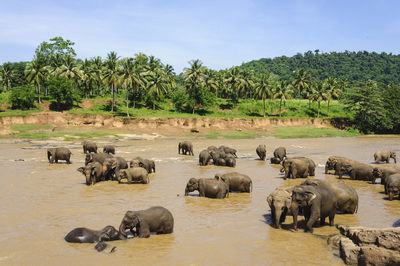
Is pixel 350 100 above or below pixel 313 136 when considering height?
above

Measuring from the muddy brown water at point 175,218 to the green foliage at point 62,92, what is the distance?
148 feet

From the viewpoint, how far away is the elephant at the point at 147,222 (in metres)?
11.2

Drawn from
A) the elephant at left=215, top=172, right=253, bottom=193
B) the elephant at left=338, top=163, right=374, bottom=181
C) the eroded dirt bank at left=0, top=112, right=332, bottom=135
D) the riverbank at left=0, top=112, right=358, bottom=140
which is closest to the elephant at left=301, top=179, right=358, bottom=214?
the elephant at left=215, top=172, right=253, bottom=193

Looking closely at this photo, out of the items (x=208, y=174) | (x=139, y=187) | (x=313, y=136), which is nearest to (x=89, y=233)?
(x=139, y=187)

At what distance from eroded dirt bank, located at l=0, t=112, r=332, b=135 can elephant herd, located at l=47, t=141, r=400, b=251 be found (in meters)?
32.5

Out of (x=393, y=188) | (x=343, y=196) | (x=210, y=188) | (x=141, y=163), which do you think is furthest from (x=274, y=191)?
(x=141, y=163)

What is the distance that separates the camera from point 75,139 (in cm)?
4853

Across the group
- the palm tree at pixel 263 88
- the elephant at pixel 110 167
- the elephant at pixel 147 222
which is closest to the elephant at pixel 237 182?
the elephant at pixel 147 222

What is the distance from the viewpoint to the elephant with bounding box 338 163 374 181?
21297 millimetres

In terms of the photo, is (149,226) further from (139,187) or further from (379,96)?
(379,96)

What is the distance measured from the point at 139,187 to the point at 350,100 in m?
71.2

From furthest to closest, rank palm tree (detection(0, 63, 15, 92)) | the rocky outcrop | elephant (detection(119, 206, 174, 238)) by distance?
palm tree (detection(0, 63, 15, 92)) → elephant (detection(119, 206, 174, 238)) → the rocky outcrop

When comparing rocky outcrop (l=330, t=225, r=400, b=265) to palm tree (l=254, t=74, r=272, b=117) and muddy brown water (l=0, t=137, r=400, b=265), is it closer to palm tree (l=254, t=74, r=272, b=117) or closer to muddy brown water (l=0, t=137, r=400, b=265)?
muddy brown water (l=0, t=137, r=400, b=265)

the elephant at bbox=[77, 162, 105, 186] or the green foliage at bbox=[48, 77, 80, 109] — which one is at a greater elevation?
the green foliage at bbox=[48, 77, 80, 109]
